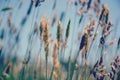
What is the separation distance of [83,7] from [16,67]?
1.56 meters

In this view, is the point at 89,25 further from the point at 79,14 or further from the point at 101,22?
the point at 79,14

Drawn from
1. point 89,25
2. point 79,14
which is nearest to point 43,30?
point 89,25

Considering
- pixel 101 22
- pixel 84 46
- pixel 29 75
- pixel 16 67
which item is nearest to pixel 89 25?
pixel 101 22

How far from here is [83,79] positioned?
106 inches

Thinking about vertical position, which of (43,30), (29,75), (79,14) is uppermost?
(79,14)

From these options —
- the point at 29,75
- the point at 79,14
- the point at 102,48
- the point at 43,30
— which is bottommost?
the point at 29,75

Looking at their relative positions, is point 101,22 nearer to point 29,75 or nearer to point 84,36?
point 84,36

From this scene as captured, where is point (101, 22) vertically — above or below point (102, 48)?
above

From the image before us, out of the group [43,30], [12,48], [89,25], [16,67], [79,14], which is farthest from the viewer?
[16,67]

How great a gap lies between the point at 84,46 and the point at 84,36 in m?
0.13

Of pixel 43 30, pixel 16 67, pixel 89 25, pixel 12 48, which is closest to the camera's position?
pixel 43 30

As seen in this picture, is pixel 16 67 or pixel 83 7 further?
pixel 16 67

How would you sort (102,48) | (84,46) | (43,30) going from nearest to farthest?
(43,30) < (84,46) < (102,48)

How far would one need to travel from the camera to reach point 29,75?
10.7 feet
